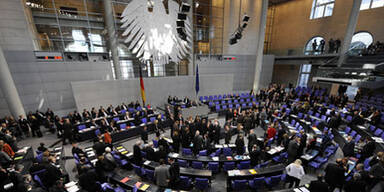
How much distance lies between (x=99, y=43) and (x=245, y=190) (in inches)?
638

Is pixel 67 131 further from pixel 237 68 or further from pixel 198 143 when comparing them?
pixel 237 68

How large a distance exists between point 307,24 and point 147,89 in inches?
874

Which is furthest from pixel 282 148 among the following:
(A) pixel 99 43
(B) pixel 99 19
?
(B) pixel 99 19

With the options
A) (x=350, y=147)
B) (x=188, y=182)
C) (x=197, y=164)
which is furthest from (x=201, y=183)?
(x=350, y=147)

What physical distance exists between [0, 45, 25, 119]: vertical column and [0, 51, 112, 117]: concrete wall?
180 cm

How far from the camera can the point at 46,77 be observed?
12.1 meters

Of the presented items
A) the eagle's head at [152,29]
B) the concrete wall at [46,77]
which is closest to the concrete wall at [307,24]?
the eagle's head at [152,29]

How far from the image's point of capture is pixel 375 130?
7.96 meters

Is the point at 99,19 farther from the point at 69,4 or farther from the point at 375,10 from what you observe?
the point at 375,10

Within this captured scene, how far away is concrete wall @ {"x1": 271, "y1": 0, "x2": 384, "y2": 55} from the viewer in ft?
51.7

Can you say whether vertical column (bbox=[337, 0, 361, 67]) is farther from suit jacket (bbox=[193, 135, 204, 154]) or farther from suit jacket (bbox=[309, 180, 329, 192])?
suit jacket (bbox=[193, 135, 204, 154])

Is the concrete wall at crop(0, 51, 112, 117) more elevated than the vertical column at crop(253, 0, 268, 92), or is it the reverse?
the vertical column at crop(253, 0, 268, 92)

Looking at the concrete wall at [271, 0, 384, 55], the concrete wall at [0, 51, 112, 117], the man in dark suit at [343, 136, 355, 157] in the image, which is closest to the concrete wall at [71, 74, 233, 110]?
the concrete wall at [0, 51, 112, 117]

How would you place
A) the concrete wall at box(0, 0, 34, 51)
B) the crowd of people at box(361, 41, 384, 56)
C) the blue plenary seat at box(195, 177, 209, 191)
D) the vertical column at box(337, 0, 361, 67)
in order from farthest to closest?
the vertical column at box(337, 0, 361, 67)
the crowd of people at box(361, 41, 384, 56)
the concrete wall at box(0, 0, 34, 51)
the blue plenary seat at box(195, 177, 209, 191)
